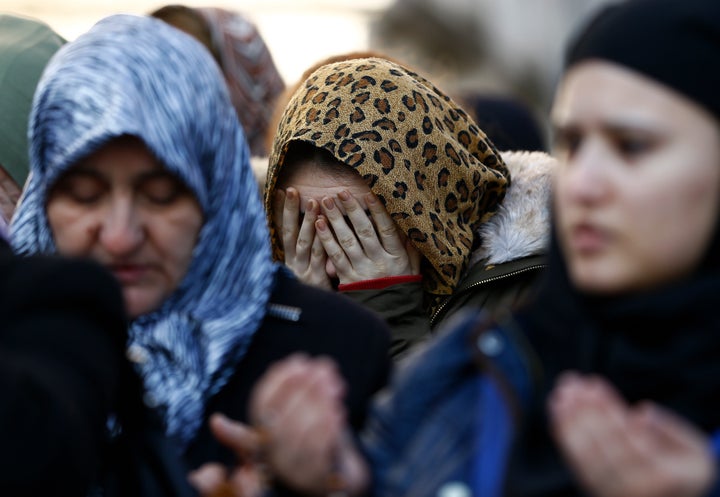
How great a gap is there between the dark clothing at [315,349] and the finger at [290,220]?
2.47 ft

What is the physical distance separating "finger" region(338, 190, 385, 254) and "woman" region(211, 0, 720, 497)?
1.49m

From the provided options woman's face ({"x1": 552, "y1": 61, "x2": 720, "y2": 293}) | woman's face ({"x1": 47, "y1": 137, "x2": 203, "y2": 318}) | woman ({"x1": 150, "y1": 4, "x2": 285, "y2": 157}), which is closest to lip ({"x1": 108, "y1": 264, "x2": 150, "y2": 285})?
woman's face ({"x1": 47, "y1": 137, "x2": 203, "y2": 318})

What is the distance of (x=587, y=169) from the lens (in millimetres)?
1936

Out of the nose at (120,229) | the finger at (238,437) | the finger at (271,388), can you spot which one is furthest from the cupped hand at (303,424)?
the nose at (120,229)

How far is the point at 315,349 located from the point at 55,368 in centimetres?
80

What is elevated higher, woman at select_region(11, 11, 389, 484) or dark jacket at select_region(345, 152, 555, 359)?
woman at select_region(11, 11, 389, 484)

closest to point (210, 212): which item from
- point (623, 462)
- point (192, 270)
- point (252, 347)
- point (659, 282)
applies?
point (192, 270)

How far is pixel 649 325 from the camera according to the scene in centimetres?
190

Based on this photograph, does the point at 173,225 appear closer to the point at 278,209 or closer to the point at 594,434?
the point at 278,209

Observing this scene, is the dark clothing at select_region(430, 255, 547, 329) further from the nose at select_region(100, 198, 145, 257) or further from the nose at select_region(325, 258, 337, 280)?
the nose at select_region(100, 198, 145, 257)

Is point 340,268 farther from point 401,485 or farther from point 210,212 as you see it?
point 401,485

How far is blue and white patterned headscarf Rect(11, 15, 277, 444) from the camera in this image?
99.9 inches

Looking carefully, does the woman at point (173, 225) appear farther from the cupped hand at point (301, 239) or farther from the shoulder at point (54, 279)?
the cupped hand at point (301, 239)

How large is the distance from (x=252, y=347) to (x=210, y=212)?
316 mm
